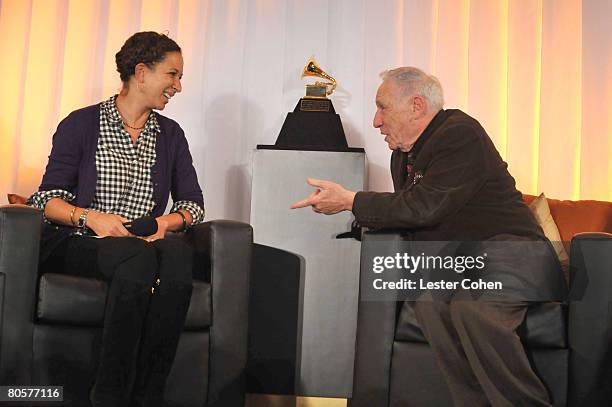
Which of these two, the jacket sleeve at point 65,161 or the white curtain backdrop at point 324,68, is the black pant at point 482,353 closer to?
the jacket sleeve at point 65,161

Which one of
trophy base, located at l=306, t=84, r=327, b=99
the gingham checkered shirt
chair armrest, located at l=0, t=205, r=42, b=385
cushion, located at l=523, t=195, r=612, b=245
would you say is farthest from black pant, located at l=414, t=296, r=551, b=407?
trophy base, located at l=306, t=84, r=327, b=99

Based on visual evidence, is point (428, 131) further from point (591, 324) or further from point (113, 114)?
point (113, 114)

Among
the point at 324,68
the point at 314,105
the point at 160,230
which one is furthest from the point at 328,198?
the point at 324,68

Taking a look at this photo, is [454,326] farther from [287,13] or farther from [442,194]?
[287,13]

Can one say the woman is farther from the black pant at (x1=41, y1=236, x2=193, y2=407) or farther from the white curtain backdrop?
the white curtain backdrop

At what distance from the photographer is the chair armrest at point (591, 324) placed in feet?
7.67

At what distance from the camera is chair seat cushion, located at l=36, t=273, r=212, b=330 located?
2.39 metres

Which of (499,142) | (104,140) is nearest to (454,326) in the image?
(104,140)

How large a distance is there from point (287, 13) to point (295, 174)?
0.98 m

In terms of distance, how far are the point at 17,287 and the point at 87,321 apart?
22 centimetres

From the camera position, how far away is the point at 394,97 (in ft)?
8.45

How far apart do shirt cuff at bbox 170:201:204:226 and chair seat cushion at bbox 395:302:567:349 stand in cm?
87

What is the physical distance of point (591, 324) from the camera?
2.36m

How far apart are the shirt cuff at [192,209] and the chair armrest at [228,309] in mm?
296
